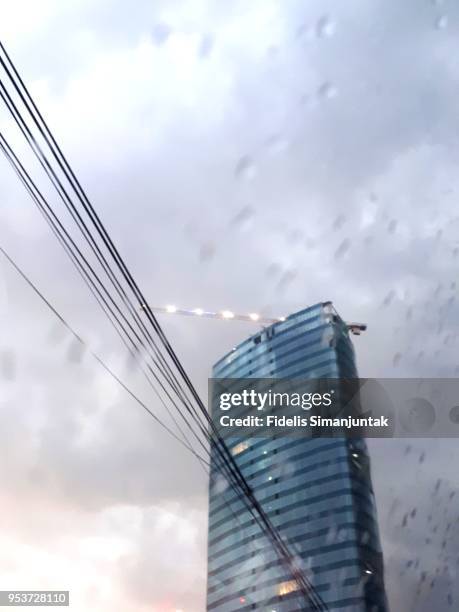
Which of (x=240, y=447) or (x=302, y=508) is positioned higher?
(x=240, y=447)

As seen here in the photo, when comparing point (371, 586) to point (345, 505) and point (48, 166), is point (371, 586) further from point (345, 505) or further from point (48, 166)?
point (48, 166)

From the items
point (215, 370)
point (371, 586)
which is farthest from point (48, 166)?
point (215, 370)

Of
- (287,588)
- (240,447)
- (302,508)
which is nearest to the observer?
(287,588)

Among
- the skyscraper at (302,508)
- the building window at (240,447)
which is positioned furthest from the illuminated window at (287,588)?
the building window at (240,447)

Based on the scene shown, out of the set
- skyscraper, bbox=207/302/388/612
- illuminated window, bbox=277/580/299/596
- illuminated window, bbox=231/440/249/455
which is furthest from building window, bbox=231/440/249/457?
illuminated window, bbox=277/580/299/596

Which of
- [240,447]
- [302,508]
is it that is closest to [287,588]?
[302,508]

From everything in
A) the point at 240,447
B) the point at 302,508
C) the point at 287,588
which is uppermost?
the point at 240,447

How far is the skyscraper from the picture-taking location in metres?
101

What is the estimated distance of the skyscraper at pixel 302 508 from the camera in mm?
100938

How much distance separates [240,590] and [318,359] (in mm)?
49781

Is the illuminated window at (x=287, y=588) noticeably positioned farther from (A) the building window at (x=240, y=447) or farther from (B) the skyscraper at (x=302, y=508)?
(A) the building window at (x=240, y=447)

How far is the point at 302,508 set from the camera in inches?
4240

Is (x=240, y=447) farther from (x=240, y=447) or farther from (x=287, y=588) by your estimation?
(x=287, y=588)

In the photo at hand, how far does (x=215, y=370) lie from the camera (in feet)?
488
